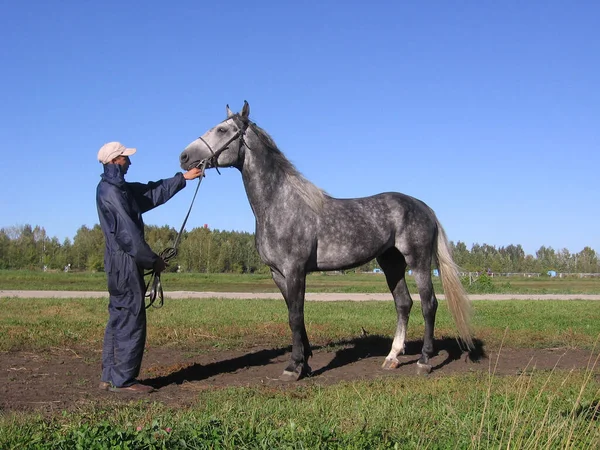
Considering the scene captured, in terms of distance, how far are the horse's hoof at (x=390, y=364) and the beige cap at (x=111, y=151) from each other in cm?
415

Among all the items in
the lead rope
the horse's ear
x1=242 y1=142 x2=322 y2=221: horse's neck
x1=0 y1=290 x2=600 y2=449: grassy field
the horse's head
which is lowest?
x1=0 y1=290 x2=600 y2=449: grassy field

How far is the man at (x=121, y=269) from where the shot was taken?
638cm

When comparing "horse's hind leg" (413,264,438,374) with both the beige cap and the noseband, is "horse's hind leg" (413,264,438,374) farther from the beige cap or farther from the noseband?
the beige cap

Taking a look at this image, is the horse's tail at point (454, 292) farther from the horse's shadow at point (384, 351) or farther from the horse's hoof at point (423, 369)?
the horse's hoof at point (423, 369)

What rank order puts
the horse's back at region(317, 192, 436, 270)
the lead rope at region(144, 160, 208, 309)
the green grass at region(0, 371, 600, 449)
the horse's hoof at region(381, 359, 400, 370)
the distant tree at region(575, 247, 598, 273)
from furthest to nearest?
the distant tree at region(575, 247, 598, 273), the horse's hoof at region(381, 359, 400, 370), the horse's back at region(317, 192, 436, 270), the lead rope at region(144, 160, 208, 309), the green grass at region(0, 371, 600, 449)

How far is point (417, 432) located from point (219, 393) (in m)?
2.30

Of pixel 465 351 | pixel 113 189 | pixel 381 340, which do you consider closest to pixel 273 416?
pixel 113 189

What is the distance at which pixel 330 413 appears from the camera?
5.02 metres

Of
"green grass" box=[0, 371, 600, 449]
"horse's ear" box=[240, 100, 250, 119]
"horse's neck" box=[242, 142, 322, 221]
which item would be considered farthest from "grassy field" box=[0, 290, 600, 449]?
"horse's ear" box=[240, 100, 250, 119]

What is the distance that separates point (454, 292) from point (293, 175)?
8.93 ft

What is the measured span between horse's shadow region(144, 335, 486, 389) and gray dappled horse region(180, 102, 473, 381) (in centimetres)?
76

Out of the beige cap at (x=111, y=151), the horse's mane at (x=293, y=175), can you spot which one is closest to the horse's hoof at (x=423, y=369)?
the horse's mane at (x=293, y=175)

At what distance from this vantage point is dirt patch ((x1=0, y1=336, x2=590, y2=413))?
20.2ft

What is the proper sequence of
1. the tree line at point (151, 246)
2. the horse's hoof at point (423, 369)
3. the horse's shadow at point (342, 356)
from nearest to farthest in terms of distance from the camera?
the horse's shadow at point (342, 356) < the horse's hoof at point (423, 369) < the tree line at point (151, 246)
